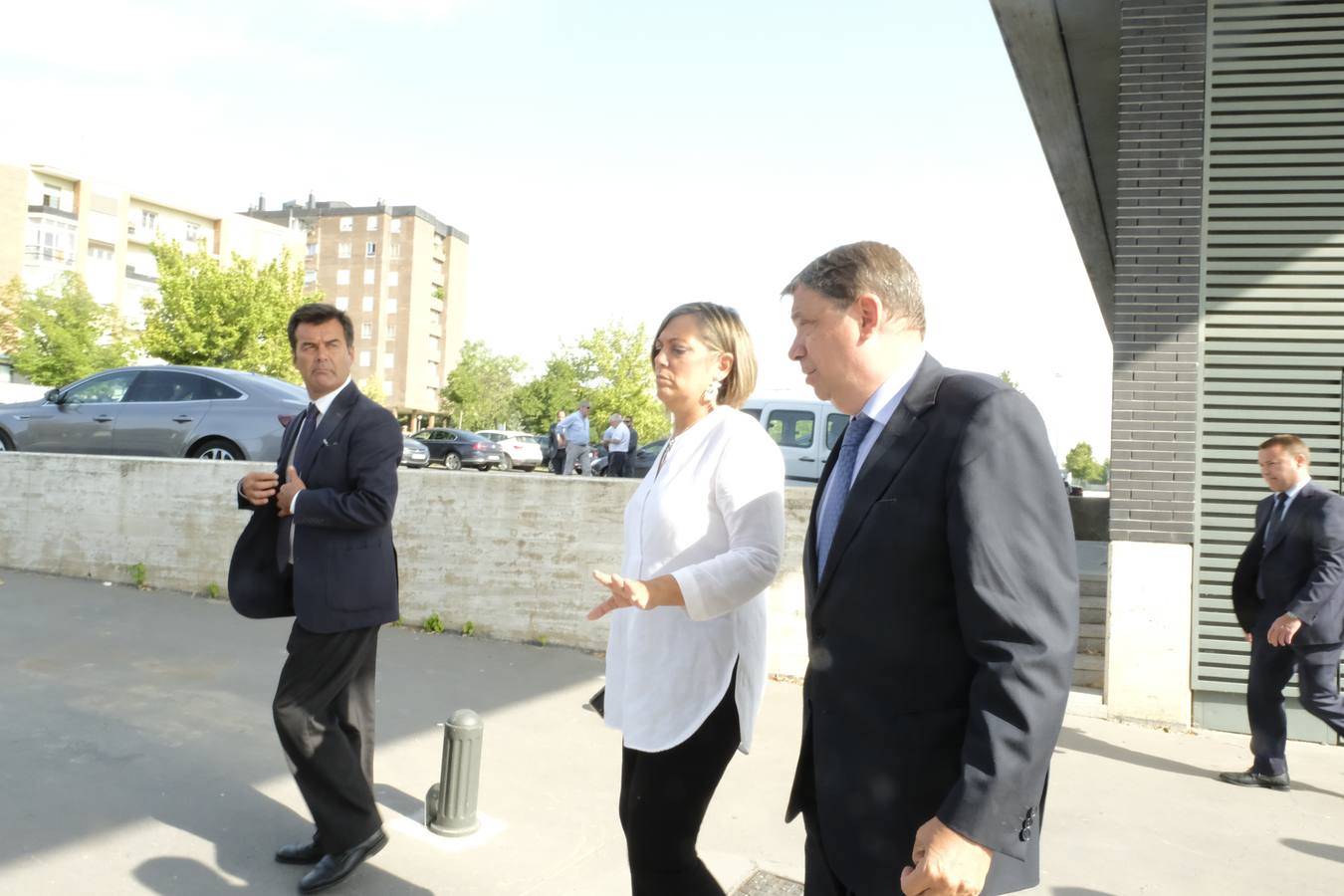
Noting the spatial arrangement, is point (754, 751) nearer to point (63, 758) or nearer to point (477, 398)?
point (63, 758)

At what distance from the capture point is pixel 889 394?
198 cm

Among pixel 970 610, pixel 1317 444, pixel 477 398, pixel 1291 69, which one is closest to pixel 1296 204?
pixel 1291 69

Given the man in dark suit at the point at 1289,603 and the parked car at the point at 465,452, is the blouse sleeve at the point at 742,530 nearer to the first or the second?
the man in dark suit at the point at 1289,603

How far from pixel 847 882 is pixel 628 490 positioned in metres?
6.55

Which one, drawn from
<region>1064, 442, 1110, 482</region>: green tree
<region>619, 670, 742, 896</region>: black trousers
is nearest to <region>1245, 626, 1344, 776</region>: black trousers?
<region>619, 670, 742, 896</region>: black trousers

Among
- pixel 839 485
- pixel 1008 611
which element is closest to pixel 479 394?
A: pixel 839 485

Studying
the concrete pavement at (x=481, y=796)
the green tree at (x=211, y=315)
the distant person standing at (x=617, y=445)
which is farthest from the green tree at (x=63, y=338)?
the concrete pavement at (x=481, y=796)

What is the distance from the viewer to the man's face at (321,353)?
387 cm

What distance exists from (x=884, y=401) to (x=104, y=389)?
44.2ft

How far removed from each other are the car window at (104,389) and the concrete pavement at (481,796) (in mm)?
5552

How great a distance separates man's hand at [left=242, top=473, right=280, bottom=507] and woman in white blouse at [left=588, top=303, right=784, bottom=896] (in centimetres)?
157

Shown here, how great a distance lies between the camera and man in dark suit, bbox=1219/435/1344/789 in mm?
5648

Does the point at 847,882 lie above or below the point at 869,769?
below

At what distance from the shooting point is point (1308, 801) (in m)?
5.65
